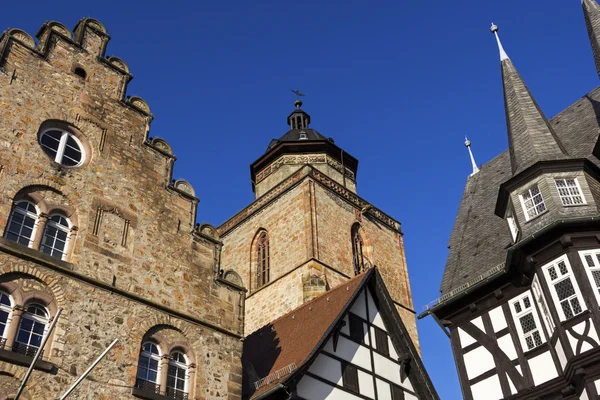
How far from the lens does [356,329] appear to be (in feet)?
52.9

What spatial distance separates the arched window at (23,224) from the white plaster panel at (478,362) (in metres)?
11.1

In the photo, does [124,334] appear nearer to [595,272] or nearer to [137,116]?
[137,116]

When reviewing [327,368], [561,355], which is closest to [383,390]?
[327,368]

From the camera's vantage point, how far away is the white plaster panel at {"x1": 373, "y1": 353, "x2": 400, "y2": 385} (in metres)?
16.0

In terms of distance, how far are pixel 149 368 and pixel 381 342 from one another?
6.77 m

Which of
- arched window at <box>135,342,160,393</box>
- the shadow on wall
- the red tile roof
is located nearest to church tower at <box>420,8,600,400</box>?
the red tile roof

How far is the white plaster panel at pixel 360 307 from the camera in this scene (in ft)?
53.8

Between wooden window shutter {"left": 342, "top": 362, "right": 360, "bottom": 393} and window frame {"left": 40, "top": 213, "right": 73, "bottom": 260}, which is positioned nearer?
window frame {"left": 40, "top": 213, "right": 73, "bottom": 260}

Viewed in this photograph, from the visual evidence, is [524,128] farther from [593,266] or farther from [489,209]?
[593,266]

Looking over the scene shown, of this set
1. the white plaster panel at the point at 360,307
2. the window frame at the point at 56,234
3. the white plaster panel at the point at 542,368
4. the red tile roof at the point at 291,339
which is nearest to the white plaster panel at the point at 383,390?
the white plaster panel at the point at 360,307

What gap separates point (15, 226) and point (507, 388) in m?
11.6

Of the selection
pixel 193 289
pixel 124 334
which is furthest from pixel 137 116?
pixel 124 334

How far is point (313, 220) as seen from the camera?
2842cm

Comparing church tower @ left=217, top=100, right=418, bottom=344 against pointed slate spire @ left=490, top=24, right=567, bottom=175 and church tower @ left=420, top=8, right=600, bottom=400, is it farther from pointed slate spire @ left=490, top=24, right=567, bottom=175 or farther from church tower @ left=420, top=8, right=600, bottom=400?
pointed slate spire @ left=490, top=24, right=567, bottom=175
